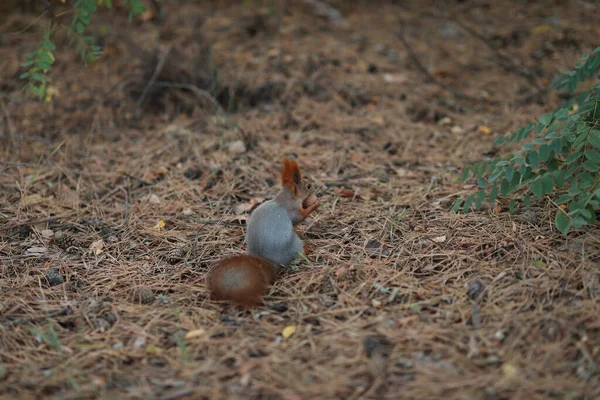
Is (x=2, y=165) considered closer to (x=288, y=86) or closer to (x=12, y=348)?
(x=12, y=348)

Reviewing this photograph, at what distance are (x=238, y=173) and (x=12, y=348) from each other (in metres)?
1.87

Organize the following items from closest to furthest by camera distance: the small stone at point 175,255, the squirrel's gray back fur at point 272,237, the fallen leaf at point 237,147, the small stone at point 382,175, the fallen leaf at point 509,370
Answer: the fallen leaf at point 509,370 → the squirrel's gray back fur at point 272,237 → the small stone at point 175,255 → the small stone at point 382,175 → the fallen leaf at point 237,147

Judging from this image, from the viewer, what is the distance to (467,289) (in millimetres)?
2498

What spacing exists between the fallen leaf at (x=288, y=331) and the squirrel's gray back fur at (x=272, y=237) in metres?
0.49

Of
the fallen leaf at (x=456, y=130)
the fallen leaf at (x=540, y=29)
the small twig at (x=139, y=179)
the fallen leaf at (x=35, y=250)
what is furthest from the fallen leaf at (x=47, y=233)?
the fallen leaf at (x=540, y=29)

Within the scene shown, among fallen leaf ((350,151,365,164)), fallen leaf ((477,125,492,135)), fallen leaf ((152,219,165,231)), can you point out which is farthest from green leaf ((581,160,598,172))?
fallen leaf ((152,219,165,231))

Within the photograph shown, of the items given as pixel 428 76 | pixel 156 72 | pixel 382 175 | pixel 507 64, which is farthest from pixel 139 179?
pixel 507 64

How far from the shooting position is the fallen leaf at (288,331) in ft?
7.56

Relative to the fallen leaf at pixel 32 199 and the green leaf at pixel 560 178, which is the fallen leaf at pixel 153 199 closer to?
the fallen leaf at pixel 32 199

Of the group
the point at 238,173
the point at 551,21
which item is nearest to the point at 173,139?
the point at 238,173

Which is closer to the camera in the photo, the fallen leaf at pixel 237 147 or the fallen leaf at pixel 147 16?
the fallen leaf at pixel 237 147

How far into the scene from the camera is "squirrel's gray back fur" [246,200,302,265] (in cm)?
276

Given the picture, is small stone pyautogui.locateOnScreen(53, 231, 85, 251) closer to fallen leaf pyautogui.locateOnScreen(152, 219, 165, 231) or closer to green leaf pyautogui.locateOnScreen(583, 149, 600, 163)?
fallen leaf pyautogui.locateOnScreen(152, 219, 165, 231)

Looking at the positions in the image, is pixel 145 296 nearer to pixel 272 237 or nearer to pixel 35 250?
pixel 272 237
